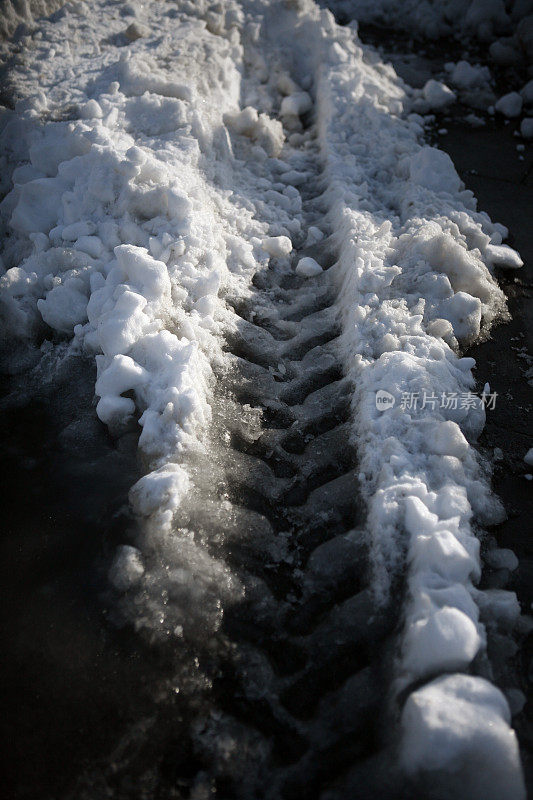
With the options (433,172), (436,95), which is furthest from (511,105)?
(433,172)

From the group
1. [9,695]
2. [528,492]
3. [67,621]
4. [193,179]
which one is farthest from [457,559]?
[193,179]

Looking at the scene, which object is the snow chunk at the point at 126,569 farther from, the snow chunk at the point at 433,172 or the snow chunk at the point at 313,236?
the snow chunk at the point at 433,172

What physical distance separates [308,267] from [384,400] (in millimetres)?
866

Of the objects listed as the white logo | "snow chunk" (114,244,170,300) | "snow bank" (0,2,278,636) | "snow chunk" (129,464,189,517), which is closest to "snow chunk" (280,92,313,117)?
"snow bank" (0,2,278,636)

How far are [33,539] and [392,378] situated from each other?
1219 millimetres

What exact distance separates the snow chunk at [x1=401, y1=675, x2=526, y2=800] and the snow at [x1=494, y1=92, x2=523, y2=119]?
3641 millimetres

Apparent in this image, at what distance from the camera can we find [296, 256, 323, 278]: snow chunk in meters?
2.45

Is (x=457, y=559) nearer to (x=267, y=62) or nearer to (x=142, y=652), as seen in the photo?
(x=142, y=652)

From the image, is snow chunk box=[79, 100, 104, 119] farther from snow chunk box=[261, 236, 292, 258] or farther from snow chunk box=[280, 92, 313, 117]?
snow chunk box=[280, 92, 313, 117]

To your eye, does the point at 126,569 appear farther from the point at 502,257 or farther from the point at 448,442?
the point at 502,257

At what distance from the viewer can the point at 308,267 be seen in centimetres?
245

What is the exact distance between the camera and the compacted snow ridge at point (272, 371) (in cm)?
128

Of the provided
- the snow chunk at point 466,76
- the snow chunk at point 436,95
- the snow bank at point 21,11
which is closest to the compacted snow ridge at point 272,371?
the snow bank at point 21,11

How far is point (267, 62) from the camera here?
137 inches
